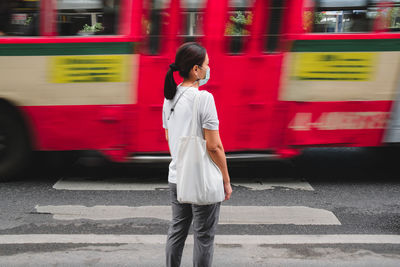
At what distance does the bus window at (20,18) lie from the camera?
585 cm

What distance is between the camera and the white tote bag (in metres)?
3.00

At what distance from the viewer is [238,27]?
6008mm

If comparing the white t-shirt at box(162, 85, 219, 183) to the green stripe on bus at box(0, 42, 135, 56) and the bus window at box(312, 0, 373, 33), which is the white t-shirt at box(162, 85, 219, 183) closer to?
the green stripe on bus at box(0, 42, 135, 56)

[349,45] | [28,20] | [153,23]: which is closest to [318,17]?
[349,45]

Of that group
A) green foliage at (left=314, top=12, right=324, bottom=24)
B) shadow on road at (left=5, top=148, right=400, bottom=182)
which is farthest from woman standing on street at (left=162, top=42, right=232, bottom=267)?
shadow on road at (left=5, top=148, right=400, bottom=182)

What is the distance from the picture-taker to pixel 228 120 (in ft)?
20.0

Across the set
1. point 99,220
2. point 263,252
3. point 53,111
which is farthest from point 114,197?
point 263,252

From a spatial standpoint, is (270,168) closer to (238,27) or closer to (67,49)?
(238,27)

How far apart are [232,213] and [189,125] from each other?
94.3 inches

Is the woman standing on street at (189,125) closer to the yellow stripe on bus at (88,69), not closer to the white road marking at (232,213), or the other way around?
the white road marking at (232,213)

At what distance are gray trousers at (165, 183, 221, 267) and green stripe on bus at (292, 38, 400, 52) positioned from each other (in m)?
3.30

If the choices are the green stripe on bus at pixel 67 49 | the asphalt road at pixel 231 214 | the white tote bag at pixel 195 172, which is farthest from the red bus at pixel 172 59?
the white tote bag at pixel 195 172

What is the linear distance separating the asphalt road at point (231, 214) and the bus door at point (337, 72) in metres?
0.80

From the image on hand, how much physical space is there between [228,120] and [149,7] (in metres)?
1.59
